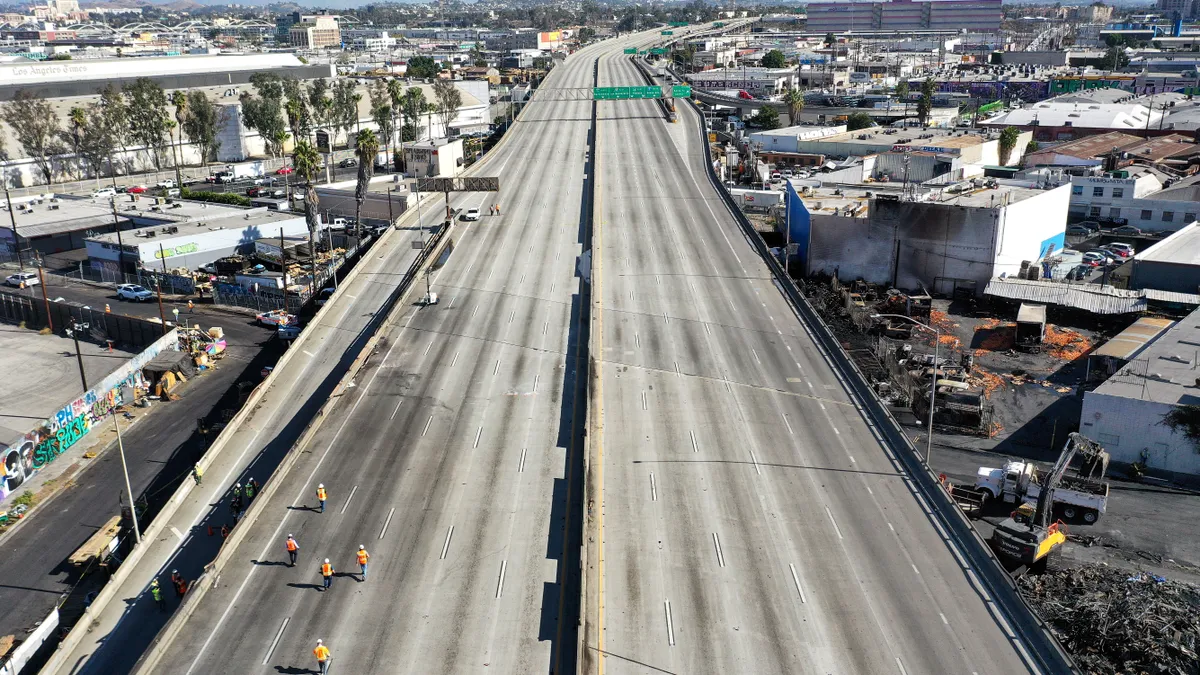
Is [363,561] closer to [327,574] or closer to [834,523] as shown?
[327,574]

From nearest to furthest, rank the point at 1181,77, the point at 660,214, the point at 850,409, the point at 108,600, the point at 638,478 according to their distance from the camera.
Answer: the point at 108,600 < the point at 638,478 < the point at 850,409 < the point at 660,214 < the point at 1181,77

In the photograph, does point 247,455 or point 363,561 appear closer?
point 363,561

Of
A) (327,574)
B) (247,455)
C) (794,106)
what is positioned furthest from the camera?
(794,106)

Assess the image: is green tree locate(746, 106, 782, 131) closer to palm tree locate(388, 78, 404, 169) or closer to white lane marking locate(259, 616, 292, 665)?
palm tree locate(388, 78, 404, 169)

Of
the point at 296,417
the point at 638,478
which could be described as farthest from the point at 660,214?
the point at 638,478

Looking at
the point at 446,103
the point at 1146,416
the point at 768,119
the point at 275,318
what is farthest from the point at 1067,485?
the point at 446,103

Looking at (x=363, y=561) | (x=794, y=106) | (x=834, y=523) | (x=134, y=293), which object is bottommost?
(x=134, y=293)

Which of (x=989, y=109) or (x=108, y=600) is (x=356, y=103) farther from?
(x=108, y=600)
